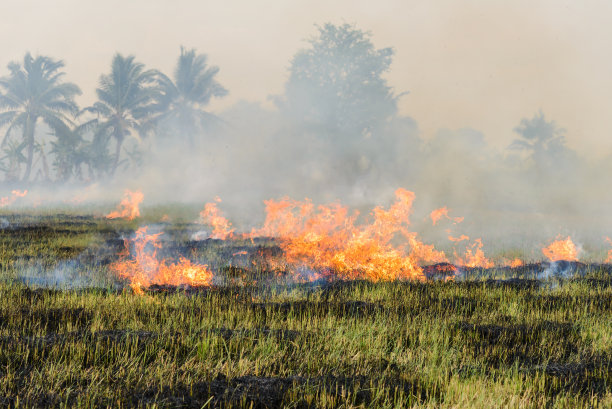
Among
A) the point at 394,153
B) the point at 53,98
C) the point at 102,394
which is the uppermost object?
the point at 53,98

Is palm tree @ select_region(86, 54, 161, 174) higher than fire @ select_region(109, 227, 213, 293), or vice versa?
palm tree @ select_region(86, 54, 161, 174)

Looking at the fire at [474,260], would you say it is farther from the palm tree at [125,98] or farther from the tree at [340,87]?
the palm tree at [125,98]

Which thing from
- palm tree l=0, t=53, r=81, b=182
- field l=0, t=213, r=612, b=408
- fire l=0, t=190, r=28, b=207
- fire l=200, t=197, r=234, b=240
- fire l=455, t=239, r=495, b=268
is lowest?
field l=0, t=213, r=612, b=408

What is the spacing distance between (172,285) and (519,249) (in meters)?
13.1

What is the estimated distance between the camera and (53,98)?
49.7 meters

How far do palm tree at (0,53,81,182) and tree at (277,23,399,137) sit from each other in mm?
18312

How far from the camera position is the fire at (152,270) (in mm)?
11578

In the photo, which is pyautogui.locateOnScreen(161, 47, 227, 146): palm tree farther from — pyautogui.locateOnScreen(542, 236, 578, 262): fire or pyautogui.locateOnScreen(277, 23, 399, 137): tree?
pyautogui.locateOnScreen(542, 236, 578, 262): fire

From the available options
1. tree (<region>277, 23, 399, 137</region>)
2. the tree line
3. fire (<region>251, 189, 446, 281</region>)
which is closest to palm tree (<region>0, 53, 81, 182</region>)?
the tree line

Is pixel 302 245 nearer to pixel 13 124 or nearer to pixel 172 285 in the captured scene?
pixel 172 285

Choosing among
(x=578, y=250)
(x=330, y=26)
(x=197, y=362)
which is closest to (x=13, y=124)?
(x=330, y=26)

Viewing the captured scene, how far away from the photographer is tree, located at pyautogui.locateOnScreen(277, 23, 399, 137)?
145 ft

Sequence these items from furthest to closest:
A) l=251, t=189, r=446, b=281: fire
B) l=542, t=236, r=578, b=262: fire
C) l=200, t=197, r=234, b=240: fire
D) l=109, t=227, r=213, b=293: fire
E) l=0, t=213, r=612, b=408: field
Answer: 1. l=200, t=197, r=234, b=240: fire
2. l=542, t=236, r=578, b=262: fire
3. l=251, t=189, r=446, b=281: fire
4. l=109, t=227, r=213, b=293: fire
5. l=0, t=213, r=612, b=408: field

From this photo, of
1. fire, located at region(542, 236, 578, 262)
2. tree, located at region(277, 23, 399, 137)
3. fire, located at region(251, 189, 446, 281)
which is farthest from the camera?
tree, located at region(277, 23, 399, 137)
